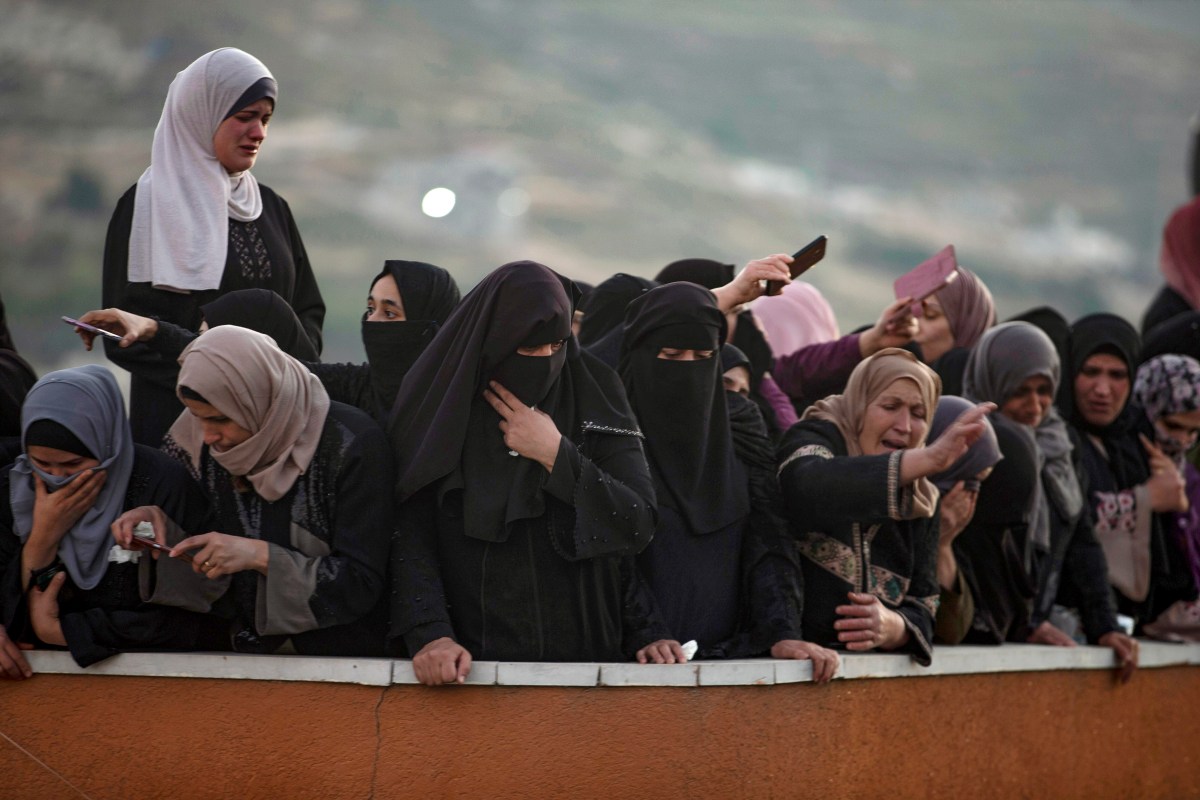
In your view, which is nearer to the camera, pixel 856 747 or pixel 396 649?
pixel 396 649

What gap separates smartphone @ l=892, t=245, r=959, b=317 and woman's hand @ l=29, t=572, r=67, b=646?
2933mm

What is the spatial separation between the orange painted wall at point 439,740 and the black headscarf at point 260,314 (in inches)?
43.6

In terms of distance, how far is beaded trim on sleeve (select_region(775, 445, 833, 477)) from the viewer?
4.36 m

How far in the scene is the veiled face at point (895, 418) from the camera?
14.6 feet

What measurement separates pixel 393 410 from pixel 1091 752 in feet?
10.6

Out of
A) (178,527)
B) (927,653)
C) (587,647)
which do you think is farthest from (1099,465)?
(178,527)

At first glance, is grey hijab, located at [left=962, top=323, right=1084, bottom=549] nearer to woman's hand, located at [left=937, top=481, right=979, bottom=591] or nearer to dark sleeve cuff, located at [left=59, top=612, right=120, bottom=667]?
woman's hand, located at [left=937, top=481, right=979, bottom=591]

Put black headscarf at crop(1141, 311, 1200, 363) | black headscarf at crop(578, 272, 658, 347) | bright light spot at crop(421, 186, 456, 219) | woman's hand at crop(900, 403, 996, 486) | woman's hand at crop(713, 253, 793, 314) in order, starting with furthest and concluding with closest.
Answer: bright light spot at crop(421, 186, 456, 219)
black headscarf at crop(1141, 311, 1200, 363)
black headscarf at crop(578, 272, 658, 347)
woman's hand at crop(713, 253, 793, 314)
woman's hand at crop(900, 403, 996, 486)

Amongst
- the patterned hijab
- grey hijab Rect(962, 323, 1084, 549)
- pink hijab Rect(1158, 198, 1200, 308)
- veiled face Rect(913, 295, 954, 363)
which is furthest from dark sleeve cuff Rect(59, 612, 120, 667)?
pink hijab Rect(1158, 198, 1200, 308)

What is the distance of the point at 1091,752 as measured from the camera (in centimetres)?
549

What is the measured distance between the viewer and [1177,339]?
728 centimetres

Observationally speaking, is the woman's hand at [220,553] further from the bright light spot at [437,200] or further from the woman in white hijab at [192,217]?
the bright light spot at [437,200]

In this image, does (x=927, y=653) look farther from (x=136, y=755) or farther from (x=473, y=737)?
(x=136, y=755)

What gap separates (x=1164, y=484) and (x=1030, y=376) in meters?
1.16
